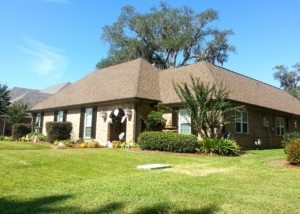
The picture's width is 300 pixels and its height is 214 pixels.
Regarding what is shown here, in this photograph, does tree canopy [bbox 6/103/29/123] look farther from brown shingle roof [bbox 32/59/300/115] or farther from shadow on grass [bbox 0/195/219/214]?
shadow on grass [bbox 0/195/219/214]

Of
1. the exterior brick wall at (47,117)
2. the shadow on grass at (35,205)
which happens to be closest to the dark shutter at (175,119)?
the exterior brick wall at (47,117)

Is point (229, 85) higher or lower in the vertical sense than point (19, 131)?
higher

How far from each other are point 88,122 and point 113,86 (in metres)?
3.25

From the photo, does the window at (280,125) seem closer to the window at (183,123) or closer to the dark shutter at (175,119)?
the window at (183,123)

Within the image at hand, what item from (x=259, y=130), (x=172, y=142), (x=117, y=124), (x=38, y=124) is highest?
(x=38, y=124)

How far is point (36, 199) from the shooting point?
7.57 m

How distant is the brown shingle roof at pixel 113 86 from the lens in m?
23.2

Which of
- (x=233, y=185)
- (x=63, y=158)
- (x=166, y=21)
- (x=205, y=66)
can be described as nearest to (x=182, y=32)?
(x=166, y=21)

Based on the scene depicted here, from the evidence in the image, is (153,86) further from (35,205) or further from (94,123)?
(35,205)

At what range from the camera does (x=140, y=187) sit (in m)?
8.50

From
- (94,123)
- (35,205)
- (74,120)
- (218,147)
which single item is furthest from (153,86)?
(35,205)

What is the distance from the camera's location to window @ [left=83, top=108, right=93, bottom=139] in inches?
999

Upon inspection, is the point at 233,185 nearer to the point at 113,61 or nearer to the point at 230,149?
the point at 230,149

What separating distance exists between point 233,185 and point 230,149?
867 cm
